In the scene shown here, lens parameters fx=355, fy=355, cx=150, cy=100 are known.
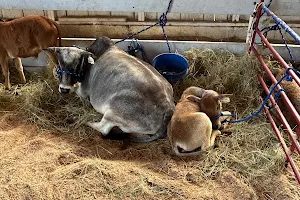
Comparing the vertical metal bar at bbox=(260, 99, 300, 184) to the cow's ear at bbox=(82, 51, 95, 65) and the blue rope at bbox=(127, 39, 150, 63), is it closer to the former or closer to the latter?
the blue rope at bbox=(127, 39, 150, 63)

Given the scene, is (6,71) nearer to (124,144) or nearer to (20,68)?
(20,68)

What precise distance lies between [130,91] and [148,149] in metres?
0.76

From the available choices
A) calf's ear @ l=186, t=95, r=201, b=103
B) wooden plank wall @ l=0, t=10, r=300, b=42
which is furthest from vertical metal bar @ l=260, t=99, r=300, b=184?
wooden plank wall @ l=0, t=10, r=300, b=42

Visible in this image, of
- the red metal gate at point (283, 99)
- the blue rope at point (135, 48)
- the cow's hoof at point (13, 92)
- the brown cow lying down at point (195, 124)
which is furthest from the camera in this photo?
the blue rope at point (135, 48)

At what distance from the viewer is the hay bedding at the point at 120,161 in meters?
3.62

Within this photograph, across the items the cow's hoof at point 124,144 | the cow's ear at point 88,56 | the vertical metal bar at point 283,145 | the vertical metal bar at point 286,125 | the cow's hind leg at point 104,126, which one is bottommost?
the cow's hoof at point 124,144

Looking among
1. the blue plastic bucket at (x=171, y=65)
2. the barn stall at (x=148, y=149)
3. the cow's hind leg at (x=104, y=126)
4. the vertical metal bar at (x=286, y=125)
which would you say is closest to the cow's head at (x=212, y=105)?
the barn stall at (x=148, y=149)

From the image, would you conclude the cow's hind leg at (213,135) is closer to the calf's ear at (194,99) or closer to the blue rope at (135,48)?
the calf's ear at (194,99)

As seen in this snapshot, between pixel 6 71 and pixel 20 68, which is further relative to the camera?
pixel 20 68

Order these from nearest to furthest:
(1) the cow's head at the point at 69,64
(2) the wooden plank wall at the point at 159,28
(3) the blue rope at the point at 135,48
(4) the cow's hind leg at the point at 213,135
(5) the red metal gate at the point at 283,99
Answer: (5) the red metal gate at the point at 283,99, (4) the cow's hind leg at the point at 213,135, (1) the cow's head at the point at 69,64, (3) the blue rope at the point at 135,48, (2) the wooden plank wall at the point at 159,28

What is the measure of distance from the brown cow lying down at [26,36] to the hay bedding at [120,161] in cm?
72

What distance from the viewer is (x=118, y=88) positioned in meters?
A: 4.58

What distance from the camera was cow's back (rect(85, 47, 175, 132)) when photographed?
4328 millimetres

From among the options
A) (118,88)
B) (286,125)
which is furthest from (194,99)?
(286,125)
